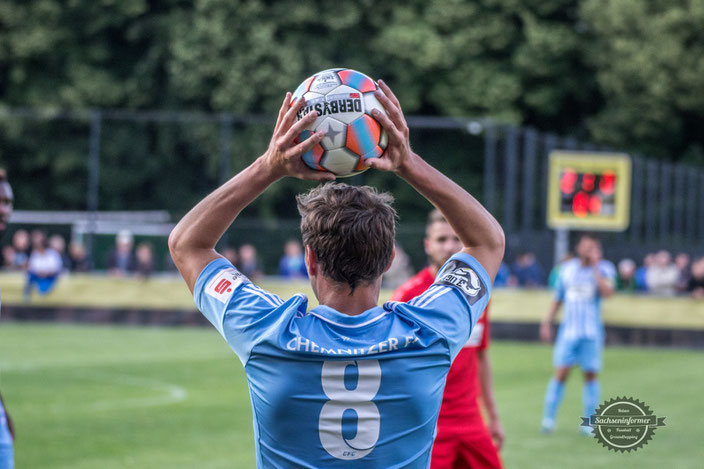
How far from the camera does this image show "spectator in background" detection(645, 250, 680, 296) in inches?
909

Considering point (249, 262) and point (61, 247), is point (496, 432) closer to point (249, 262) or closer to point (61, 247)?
point (249, 262)

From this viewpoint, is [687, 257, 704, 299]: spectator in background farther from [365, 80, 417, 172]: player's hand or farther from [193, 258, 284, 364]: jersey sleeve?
[193, 258, 284, 364]: jersey sleeve

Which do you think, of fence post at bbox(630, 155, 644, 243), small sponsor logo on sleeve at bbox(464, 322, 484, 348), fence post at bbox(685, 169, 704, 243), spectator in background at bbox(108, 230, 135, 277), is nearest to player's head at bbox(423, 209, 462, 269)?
small sponsor logo on sleeve at bbox(464, 322, 484, 348)

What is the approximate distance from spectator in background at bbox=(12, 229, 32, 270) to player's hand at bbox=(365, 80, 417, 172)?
2141cm

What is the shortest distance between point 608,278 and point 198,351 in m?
8.68

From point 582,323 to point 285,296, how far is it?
425 inches

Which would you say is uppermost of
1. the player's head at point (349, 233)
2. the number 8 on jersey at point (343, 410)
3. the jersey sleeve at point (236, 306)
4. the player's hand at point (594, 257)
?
the player's head at point (349, 233)

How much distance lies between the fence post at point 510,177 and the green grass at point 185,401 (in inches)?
150

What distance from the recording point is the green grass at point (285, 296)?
67.6 ft

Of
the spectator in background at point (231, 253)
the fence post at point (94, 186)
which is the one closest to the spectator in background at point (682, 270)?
the spectator in background at point (231, 253)

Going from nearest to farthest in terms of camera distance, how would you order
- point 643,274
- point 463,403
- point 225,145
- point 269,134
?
point 463,403, point 225,145, point 643,274, point 269,134

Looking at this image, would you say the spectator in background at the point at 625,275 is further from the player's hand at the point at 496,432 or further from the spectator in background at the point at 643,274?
the player's hand at the point at 496,432

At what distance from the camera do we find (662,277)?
23.4 m

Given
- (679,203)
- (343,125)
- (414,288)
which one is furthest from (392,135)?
(679,203)
